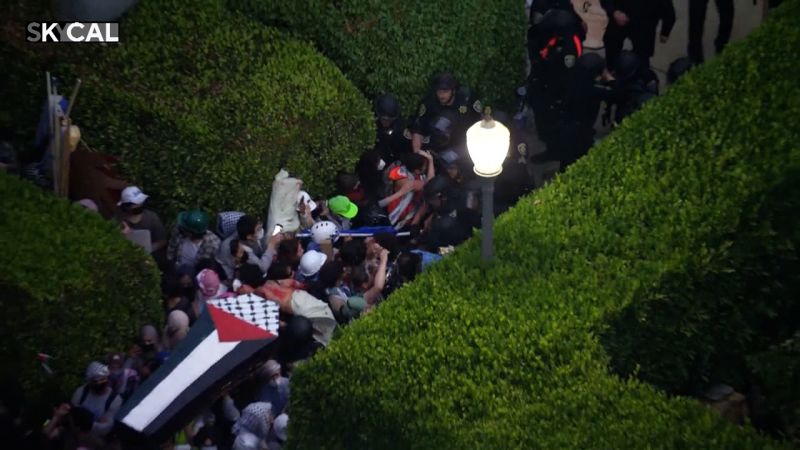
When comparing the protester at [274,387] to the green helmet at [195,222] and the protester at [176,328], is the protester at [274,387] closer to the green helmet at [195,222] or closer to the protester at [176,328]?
the protester at [176,328]

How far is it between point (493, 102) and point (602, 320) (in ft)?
23.7

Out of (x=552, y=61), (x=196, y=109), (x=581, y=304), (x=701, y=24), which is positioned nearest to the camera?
(x=581, y=304)

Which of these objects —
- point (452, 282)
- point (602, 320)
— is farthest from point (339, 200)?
point (602, 320)

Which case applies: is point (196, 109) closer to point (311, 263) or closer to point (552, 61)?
point (311, 263)

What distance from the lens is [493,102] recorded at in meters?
16.8

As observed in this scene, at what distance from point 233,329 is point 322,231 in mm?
2145

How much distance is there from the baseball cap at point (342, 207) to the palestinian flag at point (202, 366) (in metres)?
2.35

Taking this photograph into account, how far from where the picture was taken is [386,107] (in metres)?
15.0

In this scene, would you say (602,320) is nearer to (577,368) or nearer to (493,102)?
(577,368)

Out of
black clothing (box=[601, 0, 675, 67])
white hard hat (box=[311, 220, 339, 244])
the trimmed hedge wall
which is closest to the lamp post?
white hard hat (box=[311, 220, 339, 244])

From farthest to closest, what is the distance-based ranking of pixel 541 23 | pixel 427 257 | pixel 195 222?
1. pixel 541 23
2. pixel 195 222
3. pixel 427 257

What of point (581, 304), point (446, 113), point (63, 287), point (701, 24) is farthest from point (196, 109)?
point (701, 24)

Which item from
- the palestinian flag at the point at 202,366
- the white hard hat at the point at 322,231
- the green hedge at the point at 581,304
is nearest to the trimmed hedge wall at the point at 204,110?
the white hard hat at the point at 322,231

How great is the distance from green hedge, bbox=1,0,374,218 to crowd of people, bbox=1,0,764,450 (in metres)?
0.44
